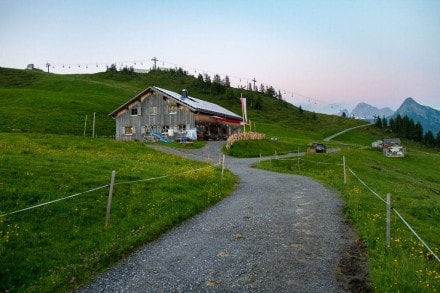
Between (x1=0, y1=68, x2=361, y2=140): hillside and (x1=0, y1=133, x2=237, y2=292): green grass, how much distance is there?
45.5 m

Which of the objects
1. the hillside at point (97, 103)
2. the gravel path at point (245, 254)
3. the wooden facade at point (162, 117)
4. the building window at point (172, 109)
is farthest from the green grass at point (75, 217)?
the hillside at point (97, 103)

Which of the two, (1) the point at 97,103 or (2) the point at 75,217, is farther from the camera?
(1) the point at 97,103

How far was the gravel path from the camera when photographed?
811cm

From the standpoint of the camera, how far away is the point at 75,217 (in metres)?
11.5

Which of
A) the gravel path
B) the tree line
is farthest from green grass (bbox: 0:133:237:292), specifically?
the tree line

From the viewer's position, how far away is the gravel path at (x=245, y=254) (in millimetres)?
8109

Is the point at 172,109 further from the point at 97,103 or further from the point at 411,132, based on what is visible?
the point at 411,132

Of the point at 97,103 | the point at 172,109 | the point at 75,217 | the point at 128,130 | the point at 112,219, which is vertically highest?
the point at 97,103

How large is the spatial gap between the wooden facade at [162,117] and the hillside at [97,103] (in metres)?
10.0

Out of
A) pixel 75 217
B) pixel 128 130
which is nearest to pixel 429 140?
pixel 128 130

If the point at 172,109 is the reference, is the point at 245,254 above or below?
below

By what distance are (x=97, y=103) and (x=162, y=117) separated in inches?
1781

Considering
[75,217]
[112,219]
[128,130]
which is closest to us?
[75,217]

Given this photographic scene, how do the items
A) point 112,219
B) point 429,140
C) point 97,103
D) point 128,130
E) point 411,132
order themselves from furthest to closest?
point 411,132
point 429,140
point 97,103
point 128,130
point 112,219
